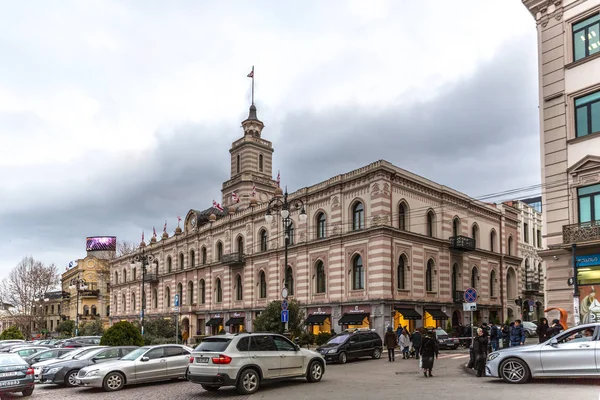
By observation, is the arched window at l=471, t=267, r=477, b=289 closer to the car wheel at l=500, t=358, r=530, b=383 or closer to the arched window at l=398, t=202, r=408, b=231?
the arched window at l=398, t=202, r=408, b=231

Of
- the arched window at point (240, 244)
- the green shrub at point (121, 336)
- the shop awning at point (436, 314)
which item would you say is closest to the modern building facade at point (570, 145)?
the shop awning at point (436, 314)

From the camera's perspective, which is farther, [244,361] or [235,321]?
[235,321]

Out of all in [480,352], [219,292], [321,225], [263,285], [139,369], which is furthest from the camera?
[219,292]

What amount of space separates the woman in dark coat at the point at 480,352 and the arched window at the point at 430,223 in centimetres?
2503

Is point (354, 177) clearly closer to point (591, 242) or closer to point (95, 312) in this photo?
point (591, 242)

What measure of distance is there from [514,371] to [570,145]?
11814 mm

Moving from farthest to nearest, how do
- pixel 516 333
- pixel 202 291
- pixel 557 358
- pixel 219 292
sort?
pixel 202 291, pixel 219 292, pixel 516 333, pixel 557 358

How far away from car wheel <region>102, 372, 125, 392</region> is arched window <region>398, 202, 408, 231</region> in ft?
83.2

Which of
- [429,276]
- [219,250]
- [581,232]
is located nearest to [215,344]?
[581,232]

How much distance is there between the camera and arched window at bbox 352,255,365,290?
130 ft

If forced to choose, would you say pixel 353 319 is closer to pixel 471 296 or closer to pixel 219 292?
pixel 471 296

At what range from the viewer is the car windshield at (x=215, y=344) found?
15672mm

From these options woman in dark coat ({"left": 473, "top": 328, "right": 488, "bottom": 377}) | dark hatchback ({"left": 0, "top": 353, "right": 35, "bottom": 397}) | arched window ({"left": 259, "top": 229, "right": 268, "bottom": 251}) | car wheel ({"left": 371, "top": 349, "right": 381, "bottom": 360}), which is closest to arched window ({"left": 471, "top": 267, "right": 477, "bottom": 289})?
arched window ({"left": 259, "top": 229, "right": 268, "bottom": 251})

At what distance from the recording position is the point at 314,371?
1762cm
